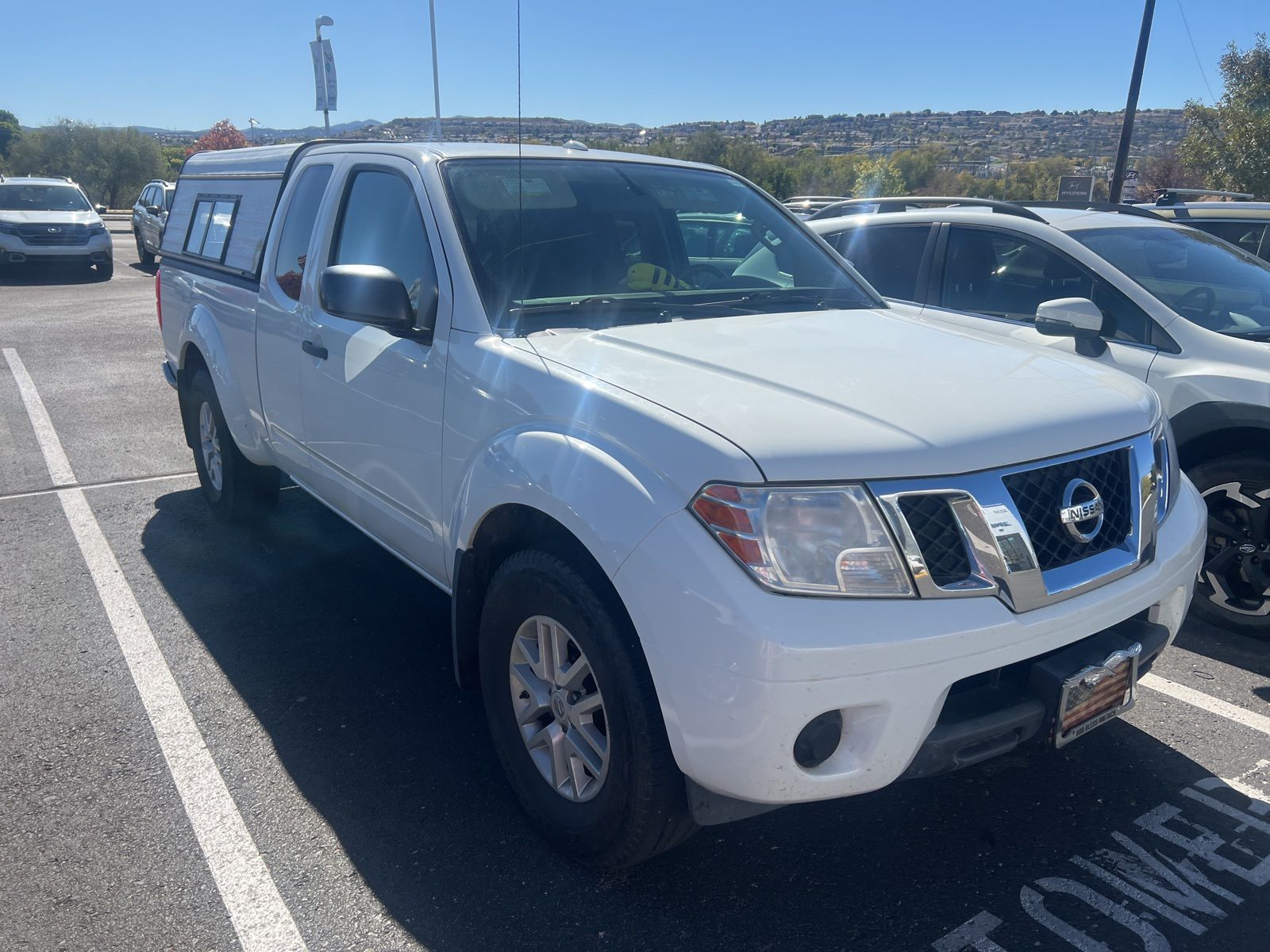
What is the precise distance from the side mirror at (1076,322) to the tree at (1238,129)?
17.3 meters

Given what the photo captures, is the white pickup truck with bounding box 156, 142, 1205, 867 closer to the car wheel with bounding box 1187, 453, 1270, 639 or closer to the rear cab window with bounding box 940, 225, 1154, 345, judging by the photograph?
the car wheel with bounding box 1187, 453, 1270, 639

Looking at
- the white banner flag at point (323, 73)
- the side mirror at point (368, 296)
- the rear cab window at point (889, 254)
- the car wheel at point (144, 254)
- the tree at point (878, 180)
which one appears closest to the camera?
the side mirror at point (368, 296)

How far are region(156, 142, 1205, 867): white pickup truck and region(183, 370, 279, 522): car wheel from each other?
62.2 inches

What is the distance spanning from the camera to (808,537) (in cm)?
222

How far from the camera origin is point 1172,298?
4.68 meters

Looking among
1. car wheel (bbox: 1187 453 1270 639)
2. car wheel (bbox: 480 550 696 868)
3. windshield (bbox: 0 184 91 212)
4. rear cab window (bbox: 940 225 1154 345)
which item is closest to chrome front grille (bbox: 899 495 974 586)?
car wheel (bbox: 480 550 696 868)

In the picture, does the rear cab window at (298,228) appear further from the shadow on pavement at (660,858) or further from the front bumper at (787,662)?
the front bumper at (787,662)

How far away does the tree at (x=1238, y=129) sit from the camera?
18812 millimetres

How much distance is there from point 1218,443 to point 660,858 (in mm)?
3058

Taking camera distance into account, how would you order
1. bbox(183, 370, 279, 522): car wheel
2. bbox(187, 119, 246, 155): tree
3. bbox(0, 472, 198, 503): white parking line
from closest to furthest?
bbox(183, 370, 279, 522): car wheel → bbox(0, 472, 198, 503): white parking line → bbox(187, 119, 246, 155): tree

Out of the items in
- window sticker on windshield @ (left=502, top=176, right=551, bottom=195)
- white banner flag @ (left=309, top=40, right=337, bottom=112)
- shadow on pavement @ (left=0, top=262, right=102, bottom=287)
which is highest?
white banner flag @ (left=309, top=40, right=337, bottom=112)

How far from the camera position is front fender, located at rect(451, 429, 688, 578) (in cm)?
232

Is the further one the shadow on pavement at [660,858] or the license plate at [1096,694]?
the shadow on pavement at [660,858]

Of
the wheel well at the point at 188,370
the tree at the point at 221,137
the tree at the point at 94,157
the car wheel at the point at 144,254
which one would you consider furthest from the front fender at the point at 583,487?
the tree at the point at 221,137
